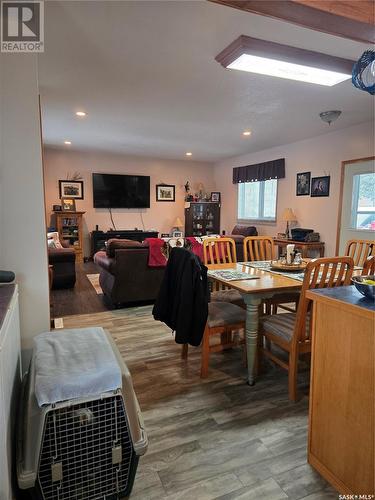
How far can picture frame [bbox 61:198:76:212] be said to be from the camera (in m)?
7.00

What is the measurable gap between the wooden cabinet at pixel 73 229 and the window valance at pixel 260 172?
12.2 feet

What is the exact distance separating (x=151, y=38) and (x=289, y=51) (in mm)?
1065

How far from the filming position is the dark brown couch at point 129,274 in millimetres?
3818

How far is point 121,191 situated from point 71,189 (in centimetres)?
114

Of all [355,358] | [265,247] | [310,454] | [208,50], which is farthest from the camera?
[265,247]

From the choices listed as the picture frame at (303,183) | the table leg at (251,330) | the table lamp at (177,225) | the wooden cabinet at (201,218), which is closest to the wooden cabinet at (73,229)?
the table lamp at (177,225)

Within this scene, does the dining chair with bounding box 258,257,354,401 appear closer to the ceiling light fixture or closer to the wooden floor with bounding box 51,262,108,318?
the ceiling light fixture

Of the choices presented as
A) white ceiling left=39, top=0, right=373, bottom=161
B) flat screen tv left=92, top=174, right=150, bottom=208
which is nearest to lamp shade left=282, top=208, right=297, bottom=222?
white ceiling left=39, top=0, right=373, bottom=161

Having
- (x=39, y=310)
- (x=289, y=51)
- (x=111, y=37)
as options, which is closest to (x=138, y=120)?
(x=111, y=37)

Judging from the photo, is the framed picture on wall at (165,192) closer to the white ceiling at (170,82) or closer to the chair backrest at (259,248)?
the white ceiling at (170,82)

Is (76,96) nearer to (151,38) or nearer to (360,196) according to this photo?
(151,38)

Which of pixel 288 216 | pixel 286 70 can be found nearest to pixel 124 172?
pixel 288 216

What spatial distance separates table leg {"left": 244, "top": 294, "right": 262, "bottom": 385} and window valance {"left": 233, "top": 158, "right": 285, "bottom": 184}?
4570 mm

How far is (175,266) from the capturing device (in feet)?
7.57
